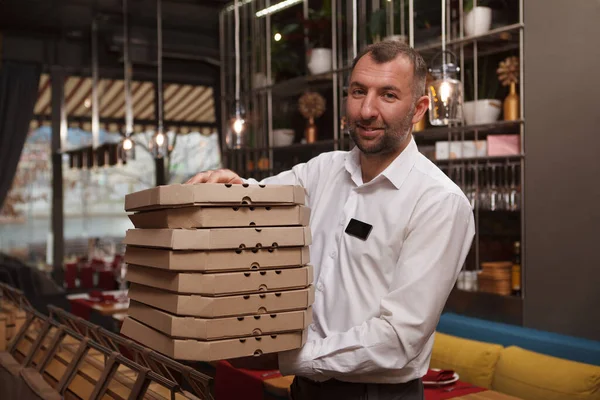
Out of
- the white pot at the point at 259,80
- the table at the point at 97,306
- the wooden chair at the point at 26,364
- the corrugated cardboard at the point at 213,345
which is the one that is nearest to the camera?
the corrugated cardboard at the point at 213,345

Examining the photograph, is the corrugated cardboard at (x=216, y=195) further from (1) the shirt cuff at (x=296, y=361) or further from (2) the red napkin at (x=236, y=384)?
(2) the red napkin at (x=236, y=384)

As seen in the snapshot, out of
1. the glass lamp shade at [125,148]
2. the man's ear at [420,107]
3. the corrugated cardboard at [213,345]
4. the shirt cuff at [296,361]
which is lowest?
the shirt cuff at [296,361]

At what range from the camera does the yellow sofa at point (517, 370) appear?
3.44 metres

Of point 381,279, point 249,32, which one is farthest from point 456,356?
point 249,32

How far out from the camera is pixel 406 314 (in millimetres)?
1599

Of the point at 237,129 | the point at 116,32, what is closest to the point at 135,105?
the point at 116,32

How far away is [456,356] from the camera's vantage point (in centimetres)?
404

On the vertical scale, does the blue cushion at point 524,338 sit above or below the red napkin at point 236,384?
above

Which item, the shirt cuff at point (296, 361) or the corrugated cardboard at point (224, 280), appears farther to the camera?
the shirt cuff at point (296, 361)

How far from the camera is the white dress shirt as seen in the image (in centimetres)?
160

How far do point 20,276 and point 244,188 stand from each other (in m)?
7.97

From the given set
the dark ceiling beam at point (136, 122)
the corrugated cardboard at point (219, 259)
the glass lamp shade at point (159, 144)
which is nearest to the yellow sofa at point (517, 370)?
the corrugated cardboard at point (219, 259)

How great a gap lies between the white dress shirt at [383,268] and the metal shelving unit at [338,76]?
2.84 metres

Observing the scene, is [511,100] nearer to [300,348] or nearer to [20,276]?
[300,348]
